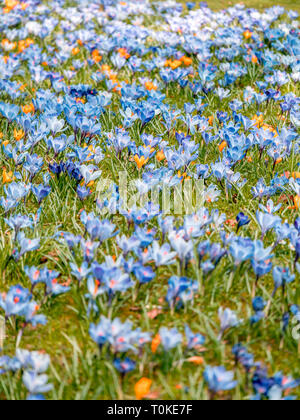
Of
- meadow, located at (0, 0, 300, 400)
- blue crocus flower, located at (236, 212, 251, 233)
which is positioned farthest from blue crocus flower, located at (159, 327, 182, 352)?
blue crocus flower, located at (236, 212, 251, 233)

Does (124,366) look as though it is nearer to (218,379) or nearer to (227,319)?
(218,379)

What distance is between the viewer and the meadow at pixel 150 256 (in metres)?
2.10

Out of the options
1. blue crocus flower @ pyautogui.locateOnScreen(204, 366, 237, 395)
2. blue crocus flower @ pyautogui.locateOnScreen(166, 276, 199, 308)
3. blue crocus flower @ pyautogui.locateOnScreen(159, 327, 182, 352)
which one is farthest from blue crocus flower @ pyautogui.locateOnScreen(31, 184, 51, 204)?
blue crocus flower @ pyautogui.locateOnScreen(204, 366, 237, 395)

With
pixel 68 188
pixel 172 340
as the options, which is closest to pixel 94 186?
pixel 68 188

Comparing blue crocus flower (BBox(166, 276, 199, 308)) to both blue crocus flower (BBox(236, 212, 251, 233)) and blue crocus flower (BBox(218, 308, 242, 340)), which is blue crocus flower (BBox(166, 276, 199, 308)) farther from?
blue crocus flower (BBox(236, 212, 251, 233))

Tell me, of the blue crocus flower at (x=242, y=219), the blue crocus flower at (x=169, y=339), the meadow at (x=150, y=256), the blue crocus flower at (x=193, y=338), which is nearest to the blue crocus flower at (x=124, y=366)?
the meadow at (x=150, y=256)

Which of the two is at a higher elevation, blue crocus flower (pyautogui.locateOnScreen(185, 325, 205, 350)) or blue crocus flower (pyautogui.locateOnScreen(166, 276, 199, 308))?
blue crocus flower (pyautogui.locateOnScreen(166, 276, 199, 308))

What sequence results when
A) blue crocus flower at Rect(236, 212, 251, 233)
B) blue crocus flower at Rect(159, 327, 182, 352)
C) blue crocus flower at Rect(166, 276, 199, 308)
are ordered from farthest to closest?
blue crocus flower at Rect(236, 212, 251, 233) < blue crocus flower at Rect(166, 276, 199, 308) < blue crocus flower at Rect(159, 327, 182, 352)

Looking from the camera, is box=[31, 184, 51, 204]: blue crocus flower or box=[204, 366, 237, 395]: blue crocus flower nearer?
box=[204, 366, 237, 395]: blue crocus flower

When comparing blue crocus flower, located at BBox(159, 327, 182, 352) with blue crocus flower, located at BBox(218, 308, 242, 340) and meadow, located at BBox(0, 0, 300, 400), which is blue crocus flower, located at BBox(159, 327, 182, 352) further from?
blue crocus flower, located at BBox(218, 308, 242, 340)

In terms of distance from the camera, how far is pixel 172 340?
208 cm

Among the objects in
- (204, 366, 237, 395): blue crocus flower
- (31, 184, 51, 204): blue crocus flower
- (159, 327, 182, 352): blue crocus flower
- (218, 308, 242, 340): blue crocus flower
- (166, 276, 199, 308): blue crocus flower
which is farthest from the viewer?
(31, 184, 51, 204): blue crocus flower

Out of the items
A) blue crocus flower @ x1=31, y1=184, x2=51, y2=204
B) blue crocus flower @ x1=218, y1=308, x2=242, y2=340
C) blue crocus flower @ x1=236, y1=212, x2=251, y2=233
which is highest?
blue crocus flower @ x1=31, y1=184, x2=51, y2=204

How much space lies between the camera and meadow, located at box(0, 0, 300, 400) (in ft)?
6.89
